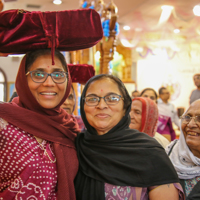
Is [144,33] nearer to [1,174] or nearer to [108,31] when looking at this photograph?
[108,31]

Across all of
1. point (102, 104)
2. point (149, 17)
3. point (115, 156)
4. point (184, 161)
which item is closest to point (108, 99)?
point (102, 104)

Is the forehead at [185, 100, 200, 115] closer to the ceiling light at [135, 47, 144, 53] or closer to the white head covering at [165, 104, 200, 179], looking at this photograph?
the white head covering at [165, 104, 200, 179]

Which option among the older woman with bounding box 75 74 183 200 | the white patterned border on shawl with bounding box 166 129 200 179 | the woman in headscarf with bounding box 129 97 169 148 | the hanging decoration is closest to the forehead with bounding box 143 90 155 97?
the hanging decoration

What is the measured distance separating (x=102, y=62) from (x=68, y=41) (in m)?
2.11

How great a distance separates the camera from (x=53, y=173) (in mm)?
1415

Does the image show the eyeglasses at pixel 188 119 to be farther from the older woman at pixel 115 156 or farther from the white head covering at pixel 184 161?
the older woman at pixel 115 156

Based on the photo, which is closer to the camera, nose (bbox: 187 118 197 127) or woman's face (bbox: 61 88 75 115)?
nose (bbox: 187 118 197 127)

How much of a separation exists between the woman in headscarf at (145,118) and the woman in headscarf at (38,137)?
1.16 m

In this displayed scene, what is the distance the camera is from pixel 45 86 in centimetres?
151

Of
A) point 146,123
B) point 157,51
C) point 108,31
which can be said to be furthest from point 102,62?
point 157,51

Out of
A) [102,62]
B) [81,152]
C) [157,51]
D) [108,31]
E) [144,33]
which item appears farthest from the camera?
[157,51]

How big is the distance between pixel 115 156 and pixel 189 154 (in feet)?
1.89

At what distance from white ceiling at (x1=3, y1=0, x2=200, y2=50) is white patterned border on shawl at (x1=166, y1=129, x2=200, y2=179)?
5449mm

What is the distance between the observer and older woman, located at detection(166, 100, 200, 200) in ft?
5.43
